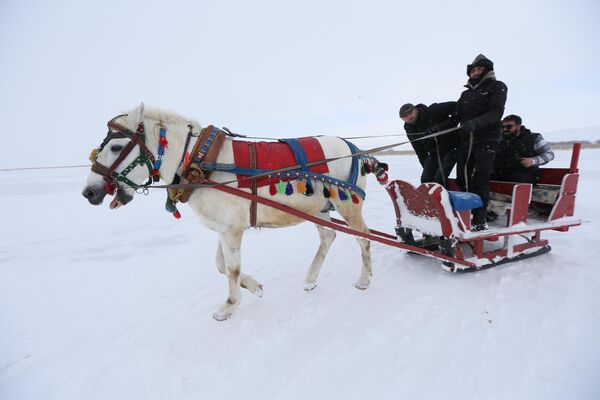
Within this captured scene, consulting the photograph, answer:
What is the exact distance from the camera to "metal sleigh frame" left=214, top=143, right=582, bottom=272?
3.32 metres

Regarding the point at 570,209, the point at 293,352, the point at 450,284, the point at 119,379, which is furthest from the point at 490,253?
the point at 119,379

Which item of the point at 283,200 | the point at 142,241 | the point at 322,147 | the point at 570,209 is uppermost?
the point at 322,147

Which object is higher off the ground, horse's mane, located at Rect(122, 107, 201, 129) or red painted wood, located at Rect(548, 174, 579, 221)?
horse's mane, located at Rect(122, 107, 201, 129)

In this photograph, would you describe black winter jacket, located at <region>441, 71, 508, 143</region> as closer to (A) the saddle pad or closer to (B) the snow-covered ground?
(B) the snow-covered ground

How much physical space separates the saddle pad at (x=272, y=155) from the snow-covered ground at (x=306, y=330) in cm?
143

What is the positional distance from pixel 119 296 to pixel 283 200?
2.48 metres

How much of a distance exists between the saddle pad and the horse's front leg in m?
0.52

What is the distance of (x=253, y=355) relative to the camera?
2.47m

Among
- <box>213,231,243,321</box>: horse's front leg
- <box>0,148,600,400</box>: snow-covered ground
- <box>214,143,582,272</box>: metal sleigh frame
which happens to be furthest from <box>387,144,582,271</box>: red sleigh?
<box>213,231,243,321</box>: horse's front leg

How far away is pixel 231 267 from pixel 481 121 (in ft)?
10.3

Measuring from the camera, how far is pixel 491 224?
14.6 feet

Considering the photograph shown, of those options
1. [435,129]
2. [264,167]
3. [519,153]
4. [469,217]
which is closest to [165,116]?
[264,167]

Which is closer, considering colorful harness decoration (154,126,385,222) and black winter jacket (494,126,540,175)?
colorful harness decoration (154,126,385,222)

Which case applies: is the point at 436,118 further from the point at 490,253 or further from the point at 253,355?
the point at 253,355
